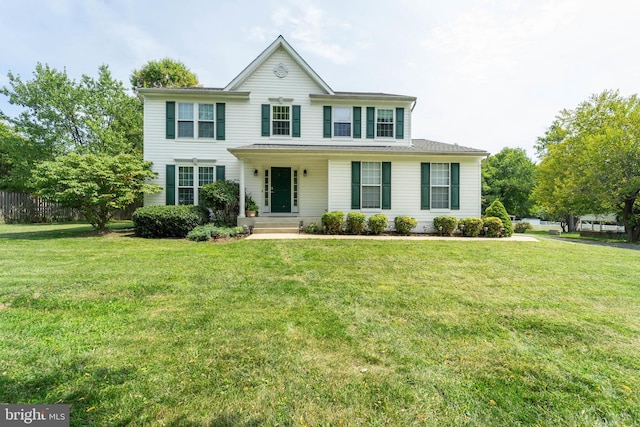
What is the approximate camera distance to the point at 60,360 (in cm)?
250

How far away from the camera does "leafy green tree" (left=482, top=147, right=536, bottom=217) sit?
1132 inches

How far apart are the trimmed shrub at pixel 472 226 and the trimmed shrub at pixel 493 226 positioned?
38cm

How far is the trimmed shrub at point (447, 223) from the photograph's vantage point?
10.5 m

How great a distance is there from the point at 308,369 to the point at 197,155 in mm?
11917

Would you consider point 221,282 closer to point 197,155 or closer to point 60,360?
point 60,360

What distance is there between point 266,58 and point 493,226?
1237 cm

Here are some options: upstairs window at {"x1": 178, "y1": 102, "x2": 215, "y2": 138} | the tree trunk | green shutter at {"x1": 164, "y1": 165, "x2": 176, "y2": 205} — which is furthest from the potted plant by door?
the tree trunk

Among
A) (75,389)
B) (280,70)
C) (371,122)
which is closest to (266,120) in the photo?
(280,70)

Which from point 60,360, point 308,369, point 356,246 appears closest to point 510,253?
point 356,246

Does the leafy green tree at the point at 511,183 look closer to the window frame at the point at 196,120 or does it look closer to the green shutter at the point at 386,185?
the green shutter at the point at 386,185

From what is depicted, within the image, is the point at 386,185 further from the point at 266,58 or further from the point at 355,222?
the point at 266,58

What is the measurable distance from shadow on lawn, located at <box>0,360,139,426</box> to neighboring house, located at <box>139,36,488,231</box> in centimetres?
856

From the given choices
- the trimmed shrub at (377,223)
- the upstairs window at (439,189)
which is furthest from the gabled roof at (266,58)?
the trimmed shrub at (377,223)

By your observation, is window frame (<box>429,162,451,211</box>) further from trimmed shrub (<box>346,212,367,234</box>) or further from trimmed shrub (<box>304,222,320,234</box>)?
trimmed shrub (<box>304,222,320,234</box>)
